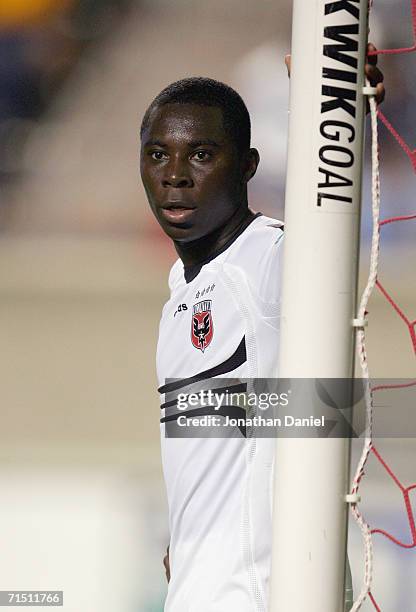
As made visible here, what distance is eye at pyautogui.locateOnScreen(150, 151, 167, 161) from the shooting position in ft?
3.77

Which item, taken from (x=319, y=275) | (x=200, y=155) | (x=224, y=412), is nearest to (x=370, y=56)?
(x=319, y=275)

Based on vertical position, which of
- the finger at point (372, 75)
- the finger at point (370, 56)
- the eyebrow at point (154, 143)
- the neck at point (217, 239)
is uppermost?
the eyebrow at point (154, 143)

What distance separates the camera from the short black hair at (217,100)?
1.14m

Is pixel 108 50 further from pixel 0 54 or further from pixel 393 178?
pixel 393 178

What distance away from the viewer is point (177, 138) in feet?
3.71

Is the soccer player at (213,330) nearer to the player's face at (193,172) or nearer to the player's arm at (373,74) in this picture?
the player's face at (193,172)

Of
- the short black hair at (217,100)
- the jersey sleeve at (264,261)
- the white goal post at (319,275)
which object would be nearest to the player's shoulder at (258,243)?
the jersey sleeve at (264,261)

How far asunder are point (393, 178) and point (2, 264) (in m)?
1.29

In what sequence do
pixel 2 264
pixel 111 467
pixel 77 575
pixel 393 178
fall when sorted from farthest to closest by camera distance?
pixel 2 264, pixel 393 178, pixel 111 467, pixel 77 575

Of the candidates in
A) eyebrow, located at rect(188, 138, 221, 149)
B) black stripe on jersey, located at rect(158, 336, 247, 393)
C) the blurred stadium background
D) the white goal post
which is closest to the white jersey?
black stripe on jersey, located at rect(158, 336, 247, 393)

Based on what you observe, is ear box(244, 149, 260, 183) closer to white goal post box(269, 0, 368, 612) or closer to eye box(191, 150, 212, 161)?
eye box(191, 150, 212, 161)

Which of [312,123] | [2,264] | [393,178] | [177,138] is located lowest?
[312,123]

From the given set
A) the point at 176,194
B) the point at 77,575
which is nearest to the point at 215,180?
the point at 176,194

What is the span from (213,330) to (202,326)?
2cm
